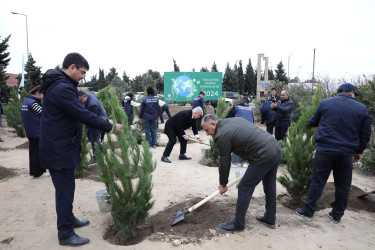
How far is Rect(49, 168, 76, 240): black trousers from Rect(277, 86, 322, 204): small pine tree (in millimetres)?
3131

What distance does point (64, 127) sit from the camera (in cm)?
293

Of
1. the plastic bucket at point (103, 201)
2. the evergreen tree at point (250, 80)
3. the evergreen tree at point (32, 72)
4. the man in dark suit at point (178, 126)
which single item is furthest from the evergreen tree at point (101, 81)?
the plastic bucket at point (103, 201)

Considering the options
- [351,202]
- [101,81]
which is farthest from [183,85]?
[101,81]

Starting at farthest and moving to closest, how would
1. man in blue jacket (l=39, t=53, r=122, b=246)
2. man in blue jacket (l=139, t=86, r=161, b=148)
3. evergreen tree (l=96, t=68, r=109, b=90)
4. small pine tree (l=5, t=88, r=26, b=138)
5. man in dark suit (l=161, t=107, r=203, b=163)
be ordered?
evergreen tree (l=96, t=68, r=109, b=90) < small pine tree (l=5, t=88, r=26, b=138) < man in blue jacket (l=139, t=86, r=161, b=148) < man in dark suit (l=161, t=107, r=203, b=163) < man in blue jacket (l=39, t=53, r=122, b=246)

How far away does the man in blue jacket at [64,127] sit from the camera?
113 inches

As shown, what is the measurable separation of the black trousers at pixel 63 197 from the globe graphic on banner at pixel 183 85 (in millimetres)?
16955

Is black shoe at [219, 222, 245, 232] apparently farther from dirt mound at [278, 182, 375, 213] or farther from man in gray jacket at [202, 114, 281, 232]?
dirt mound at [278, 182, 375, 213]

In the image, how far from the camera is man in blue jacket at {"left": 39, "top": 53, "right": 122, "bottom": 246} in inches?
113

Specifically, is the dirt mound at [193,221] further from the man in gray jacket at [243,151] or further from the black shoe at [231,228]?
the man in gray jacket at [243,151]

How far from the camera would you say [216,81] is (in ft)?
66.0

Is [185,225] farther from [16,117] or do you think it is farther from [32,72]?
[32,72]

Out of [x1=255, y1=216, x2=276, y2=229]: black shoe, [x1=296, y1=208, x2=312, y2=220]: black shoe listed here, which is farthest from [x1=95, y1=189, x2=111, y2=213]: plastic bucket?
[x1=296, y1=208, x2=312, y2=220]: black shoe

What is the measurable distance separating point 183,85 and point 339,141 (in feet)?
54.6

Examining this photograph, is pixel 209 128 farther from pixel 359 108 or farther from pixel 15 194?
pixel 15 194
